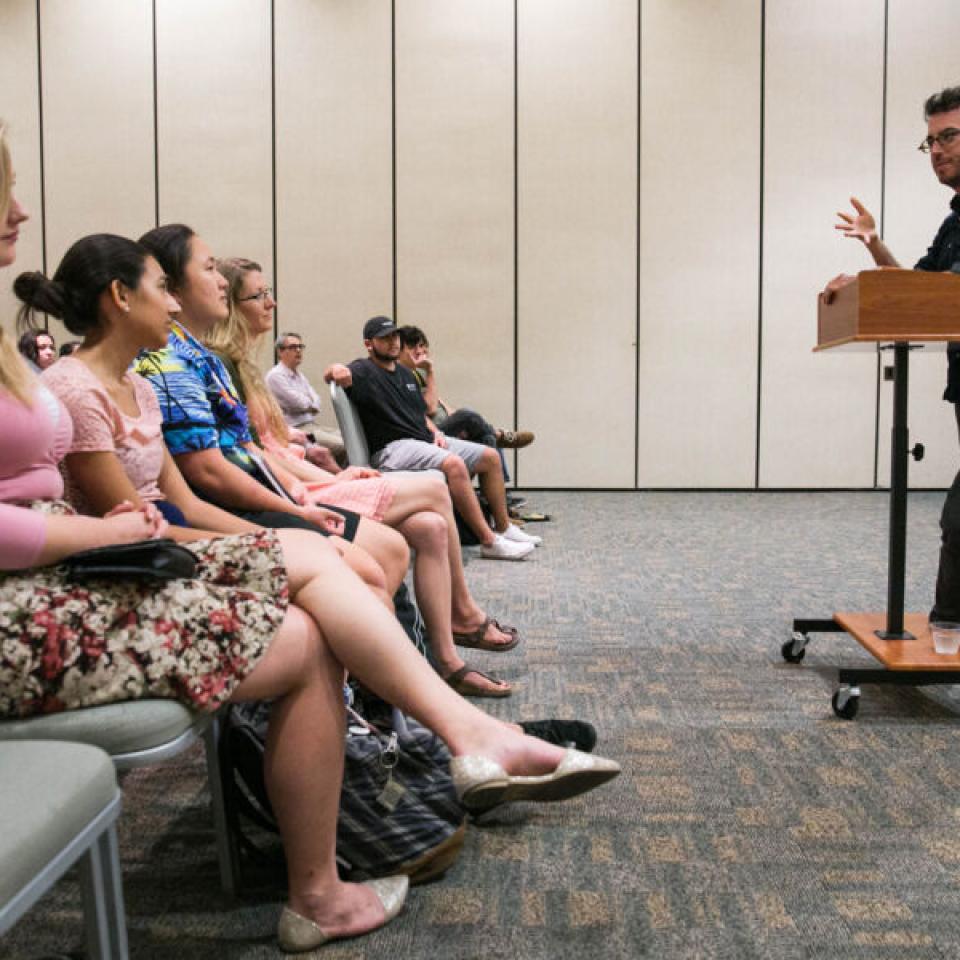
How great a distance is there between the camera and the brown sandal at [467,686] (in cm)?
237

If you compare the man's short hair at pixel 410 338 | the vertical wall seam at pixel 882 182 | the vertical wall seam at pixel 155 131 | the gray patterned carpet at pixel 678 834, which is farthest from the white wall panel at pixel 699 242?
the gray patterned carpet at pixel 678 834

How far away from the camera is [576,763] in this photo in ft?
4.61

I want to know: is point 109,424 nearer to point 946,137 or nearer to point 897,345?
point 897,345

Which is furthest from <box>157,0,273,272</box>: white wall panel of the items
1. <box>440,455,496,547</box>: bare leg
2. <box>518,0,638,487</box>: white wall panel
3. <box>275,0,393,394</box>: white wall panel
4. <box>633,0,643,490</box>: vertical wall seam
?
<box>440,455,496,547</box>: bare leg

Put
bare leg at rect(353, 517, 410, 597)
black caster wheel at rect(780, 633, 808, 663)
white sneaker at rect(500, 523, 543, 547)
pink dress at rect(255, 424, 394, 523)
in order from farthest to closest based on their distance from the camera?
white sneaker at rect(500, 523, 543, 547) → black caster wheel at rect(780, 633, 808, 663) → pink dress at rect(255, 424, 394, 523) → bare leg at rect(353, 517, 410, 597)

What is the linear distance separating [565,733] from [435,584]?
584 millimetres

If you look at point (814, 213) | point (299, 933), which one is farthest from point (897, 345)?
point (814, 213)

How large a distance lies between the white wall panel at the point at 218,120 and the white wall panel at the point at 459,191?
3.29 feet

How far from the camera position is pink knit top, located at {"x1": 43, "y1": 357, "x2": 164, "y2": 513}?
1.50m

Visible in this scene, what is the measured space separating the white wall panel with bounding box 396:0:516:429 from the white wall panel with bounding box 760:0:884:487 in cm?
192

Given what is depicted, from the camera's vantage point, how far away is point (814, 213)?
275 inches

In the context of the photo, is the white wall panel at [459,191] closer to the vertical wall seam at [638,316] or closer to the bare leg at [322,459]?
the vertical wall seam at [638,316]

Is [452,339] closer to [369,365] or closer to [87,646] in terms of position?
[369,365]

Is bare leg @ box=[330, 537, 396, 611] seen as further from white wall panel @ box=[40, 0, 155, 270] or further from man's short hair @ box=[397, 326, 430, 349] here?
white wall panel @ box=[40, 0, 155, 270]
